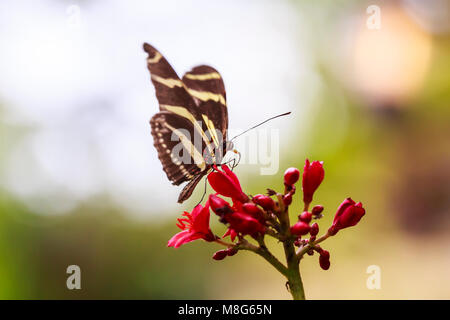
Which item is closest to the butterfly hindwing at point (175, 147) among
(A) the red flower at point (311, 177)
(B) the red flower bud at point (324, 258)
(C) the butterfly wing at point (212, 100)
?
(C) the butterfly wing at point (212, 100)

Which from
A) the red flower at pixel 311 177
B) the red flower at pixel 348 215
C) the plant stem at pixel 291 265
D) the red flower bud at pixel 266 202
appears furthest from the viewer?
the red flower at pixel 311 177

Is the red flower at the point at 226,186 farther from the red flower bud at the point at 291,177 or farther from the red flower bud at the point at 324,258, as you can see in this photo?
the red flower bud at the point at 324,258

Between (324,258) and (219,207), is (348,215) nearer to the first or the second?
(324,258)

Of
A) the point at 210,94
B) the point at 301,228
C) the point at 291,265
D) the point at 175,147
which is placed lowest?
the point at 291,265

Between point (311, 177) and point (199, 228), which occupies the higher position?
point (311, 177)

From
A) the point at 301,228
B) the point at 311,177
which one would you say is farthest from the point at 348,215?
the point at 301,228

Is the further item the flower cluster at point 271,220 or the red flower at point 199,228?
the red flower at point 199,228

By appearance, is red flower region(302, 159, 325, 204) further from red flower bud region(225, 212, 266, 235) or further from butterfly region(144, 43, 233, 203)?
butterfly region(144, 43, 233, 203)
